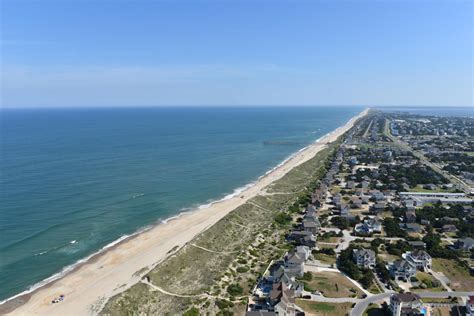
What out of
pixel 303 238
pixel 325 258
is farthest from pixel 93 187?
pixel 325 258

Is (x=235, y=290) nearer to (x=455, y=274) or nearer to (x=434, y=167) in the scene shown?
(x=455, y=274)

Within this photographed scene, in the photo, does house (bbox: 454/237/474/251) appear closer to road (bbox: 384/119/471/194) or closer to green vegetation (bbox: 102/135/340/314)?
green vegetation (bbox: 102/135/340/314)

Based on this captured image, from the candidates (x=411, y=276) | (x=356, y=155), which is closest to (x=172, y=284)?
(x=411, y=276)

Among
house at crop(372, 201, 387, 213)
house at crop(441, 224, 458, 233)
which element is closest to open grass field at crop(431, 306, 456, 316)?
house at crop(441, 224, 458, 233)

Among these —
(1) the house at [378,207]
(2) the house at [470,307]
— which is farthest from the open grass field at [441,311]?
(1) the house at [378,207]

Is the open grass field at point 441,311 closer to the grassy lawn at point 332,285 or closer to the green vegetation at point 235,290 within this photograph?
the grassy lawn at point 332,285
